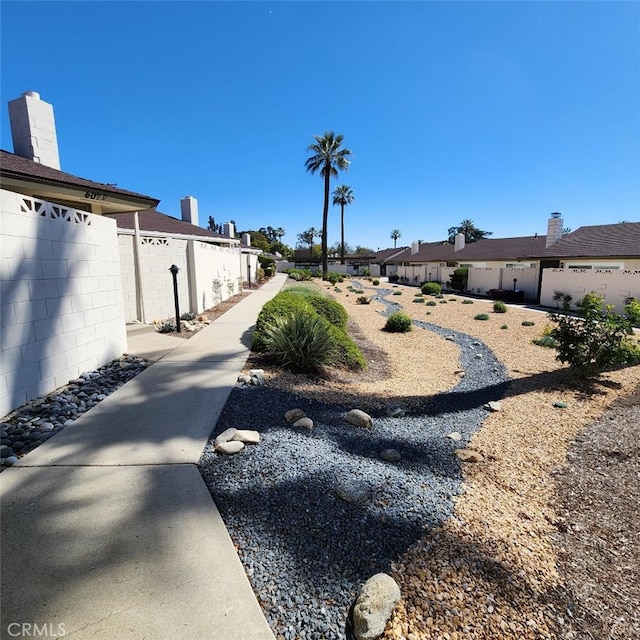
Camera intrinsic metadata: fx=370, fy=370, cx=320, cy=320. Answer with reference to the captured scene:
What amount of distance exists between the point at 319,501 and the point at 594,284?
71.3 feet

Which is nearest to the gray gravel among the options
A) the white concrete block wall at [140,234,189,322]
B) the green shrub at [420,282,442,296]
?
the white concrete block wall at [140,234,189,322]

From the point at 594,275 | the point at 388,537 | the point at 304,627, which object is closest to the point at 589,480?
the point at 388,537

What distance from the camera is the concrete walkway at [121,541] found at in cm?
185

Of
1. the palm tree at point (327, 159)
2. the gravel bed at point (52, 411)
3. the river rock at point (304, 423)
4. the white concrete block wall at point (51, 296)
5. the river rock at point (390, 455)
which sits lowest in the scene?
the river rock at point (390, 455)

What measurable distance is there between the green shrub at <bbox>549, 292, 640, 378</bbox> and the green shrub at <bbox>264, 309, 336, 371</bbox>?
16.4ft

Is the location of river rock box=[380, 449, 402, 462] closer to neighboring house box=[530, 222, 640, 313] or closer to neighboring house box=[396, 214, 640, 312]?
neighboring house box=[530, 222, 640, 313]

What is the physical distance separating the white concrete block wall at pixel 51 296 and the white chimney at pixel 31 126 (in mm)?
4581

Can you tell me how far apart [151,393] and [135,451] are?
166 centimetres

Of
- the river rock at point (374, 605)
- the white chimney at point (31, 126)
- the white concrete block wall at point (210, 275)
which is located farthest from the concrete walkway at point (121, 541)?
the white chimney at point (31, 126)

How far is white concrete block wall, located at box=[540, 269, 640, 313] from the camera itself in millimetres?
17534

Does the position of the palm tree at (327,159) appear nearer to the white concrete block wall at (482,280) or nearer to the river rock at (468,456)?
the white concrete block wall at (482,280)

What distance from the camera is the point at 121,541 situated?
2328mm

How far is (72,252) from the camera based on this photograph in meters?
5.33

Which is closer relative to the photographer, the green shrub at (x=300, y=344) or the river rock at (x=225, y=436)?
the river rock at (x=225, y=436)
